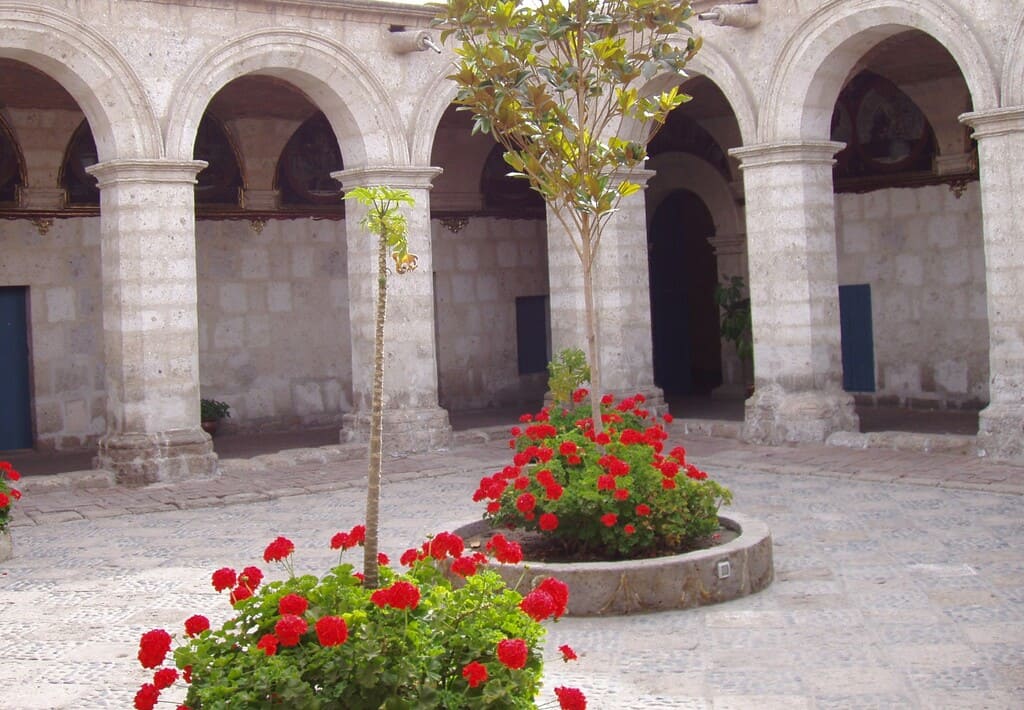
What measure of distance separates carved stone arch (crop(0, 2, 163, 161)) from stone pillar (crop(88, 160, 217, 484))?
0.23 m

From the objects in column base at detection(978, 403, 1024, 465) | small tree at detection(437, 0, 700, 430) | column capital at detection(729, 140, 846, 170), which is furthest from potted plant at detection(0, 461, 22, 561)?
column base at detection(978, 403, 1024, 465)

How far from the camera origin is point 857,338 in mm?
14953

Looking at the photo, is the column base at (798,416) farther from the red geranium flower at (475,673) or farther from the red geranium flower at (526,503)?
the red geranium flower at (475,673)

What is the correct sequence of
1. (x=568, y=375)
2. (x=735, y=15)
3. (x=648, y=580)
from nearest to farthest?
(x=648, y=580) → (x=568, y=375) → (x=735, y=15)

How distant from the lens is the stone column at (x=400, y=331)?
1216 centimetres

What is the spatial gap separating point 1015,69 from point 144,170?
708 centimetres

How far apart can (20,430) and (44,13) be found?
191 inches

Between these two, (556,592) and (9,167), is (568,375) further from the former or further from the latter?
(556,592)

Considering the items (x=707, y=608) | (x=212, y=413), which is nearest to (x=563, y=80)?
(x=707, y=608)

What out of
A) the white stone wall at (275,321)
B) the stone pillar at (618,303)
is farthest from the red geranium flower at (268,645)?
the white stone wall at (275,321)

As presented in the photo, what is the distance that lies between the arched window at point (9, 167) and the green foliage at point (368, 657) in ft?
34.8

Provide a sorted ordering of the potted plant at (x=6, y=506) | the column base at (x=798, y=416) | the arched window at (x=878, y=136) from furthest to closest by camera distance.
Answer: the arched window at (x=878, y=136) < the column base at (x=798, y=416) < the potted plant at (x=6, y=506)

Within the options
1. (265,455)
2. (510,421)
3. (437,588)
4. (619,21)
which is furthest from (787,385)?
(437,588)

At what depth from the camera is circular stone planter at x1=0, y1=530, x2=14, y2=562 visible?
819 centimetres
